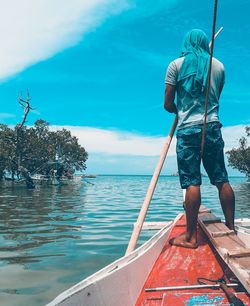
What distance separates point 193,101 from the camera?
3631mm

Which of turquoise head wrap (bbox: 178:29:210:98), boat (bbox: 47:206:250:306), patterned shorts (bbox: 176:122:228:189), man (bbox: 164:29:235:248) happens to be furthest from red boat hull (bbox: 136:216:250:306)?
turquoise head wrap (bbox: 178:29:210:98)

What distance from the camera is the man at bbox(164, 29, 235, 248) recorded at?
3.52 meters

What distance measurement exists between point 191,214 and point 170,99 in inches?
54.2

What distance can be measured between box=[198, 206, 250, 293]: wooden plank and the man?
220mm

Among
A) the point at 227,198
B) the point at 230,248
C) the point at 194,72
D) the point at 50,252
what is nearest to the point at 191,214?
the point at 227,198

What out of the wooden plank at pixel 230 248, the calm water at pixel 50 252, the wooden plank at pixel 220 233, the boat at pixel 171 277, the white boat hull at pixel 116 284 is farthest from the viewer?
the calm water at pixel 50 252

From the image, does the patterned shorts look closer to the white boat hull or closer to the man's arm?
the man's arm

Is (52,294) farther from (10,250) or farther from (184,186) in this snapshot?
(10,250)

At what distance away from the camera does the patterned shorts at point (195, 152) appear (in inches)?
139

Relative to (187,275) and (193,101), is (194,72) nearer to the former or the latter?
(193,101)

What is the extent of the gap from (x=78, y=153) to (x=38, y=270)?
75.4 metres

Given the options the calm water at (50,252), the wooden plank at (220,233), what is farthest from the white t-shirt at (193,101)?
the calm water at (50,252)

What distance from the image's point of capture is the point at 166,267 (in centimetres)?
319

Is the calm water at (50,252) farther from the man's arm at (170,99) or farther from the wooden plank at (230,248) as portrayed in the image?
the man's arm at (170,99)
